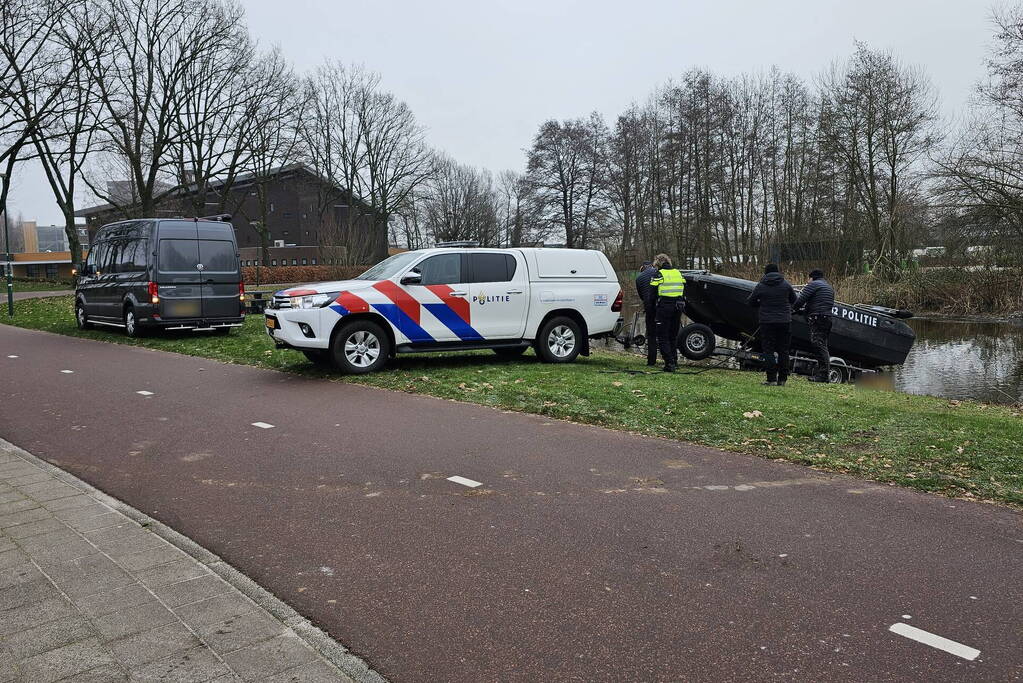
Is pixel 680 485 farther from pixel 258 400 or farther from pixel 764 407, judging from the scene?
pixel 258 400

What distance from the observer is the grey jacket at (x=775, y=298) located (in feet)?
37.6

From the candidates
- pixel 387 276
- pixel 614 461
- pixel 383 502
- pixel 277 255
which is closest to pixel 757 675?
pixel 383 502

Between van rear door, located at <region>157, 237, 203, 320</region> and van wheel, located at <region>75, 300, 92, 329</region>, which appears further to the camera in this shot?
van wheel, located at <region>75, 300, 92, 329</region>

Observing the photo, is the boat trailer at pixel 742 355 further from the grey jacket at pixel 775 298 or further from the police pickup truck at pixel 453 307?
the grey jacket at pixel 775 298

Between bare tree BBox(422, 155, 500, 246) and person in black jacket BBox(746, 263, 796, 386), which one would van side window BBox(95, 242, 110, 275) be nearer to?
person in black jacket BBox(746, 263, 796, 386)

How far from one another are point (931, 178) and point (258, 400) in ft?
73.7

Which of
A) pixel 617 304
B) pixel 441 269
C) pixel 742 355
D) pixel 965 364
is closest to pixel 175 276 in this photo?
pixel 441 269

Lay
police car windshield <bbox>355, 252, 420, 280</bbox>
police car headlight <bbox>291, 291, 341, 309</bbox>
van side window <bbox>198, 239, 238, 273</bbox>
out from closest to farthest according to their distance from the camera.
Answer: police car headlight <bbox>291, 291, 341, 309</bbox> → police car windshield <bbox>355, 252, 420, 280</bbox> → van side window <bbox>198, 239, 238, 273</bbox>

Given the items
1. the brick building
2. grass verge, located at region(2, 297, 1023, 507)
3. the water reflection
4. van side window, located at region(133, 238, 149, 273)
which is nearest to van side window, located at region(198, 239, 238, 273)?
van side window, located at region(133, 238, 149, 273)

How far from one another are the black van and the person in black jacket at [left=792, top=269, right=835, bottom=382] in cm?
1110

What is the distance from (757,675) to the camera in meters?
2.97

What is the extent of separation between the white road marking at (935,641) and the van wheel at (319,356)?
29.3ft

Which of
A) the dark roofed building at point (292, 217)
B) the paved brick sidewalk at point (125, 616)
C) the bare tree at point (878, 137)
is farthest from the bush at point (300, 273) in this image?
the paved brick sidewalk at point (125, 616)

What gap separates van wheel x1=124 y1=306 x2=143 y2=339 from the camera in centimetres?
1639
